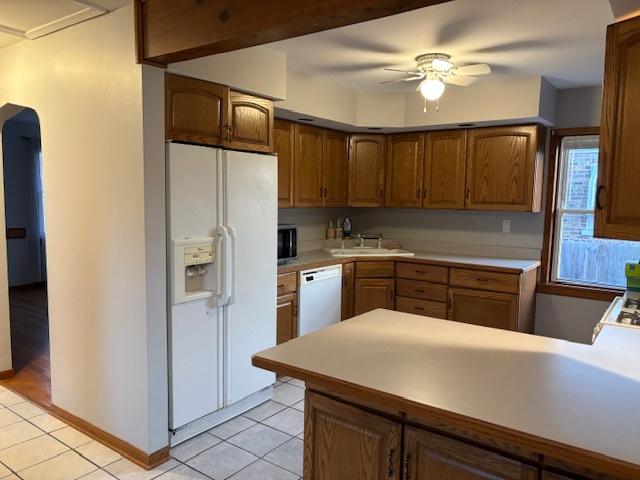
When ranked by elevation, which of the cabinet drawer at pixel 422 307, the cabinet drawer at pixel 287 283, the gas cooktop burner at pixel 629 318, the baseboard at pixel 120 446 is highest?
the gas cooktop burner at pixel 629 318

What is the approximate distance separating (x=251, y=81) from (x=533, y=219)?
2795mm

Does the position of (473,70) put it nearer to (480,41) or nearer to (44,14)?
(480,41)

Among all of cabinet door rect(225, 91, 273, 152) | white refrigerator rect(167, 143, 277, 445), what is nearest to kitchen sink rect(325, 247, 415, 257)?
white refrigerator rect(167, 143, 277, 445)

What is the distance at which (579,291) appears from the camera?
3.98 meters

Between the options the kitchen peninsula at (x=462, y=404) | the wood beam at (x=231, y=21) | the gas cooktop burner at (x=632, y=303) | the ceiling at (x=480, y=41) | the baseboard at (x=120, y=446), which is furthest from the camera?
the gas cooktop burner at (x=632, y=303)

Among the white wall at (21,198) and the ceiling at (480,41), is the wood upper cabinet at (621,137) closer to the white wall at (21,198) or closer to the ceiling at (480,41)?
the ceiling at (480,41)

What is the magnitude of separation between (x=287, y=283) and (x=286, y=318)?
0.88 feet

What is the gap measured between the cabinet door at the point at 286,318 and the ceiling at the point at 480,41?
1752 millimetres

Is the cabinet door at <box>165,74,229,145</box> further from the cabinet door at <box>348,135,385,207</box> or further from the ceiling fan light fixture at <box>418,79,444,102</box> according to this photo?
the cabinet door at <box>348,135,385,207</box>

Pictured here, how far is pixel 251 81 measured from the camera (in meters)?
2.96

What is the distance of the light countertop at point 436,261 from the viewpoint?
3.67 metres

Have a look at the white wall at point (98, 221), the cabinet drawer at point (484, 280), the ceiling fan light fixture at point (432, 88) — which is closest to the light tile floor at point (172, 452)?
the white wall at point (98, 221)

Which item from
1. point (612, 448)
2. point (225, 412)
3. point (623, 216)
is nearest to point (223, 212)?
point (225, 412)

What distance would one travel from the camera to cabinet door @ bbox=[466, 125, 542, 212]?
3.84 m
